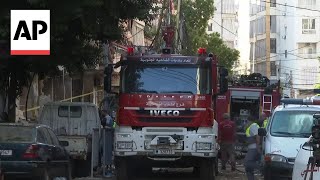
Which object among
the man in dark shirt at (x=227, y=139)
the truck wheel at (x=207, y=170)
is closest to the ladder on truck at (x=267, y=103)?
the man in dark shirt at (x=227, y=139)

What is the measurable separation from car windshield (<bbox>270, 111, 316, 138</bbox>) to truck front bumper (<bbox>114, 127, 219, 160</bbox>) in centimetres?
176

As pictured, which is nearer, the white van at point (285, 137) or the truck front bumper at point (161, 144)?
the white van at point (285, 137)

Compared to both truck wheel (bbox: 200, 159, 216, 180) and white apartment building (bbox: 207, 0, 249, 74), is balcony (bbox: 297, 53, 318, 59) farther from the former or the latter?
truck wheel (bbox: 200, 159, 216, 180)

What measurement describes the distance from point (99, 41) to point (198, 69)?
11.3 ft

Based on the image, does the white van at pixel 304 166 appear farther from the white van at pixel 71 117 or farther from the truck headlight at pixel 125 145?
the white van at pixel 71 117

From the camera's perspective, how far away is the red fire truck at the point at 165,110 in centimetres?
1677

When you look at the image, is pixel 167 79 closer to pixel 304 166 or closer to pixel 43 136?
pixel 43 136

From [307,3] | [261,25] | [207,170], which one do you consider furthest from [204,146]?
[261,25]

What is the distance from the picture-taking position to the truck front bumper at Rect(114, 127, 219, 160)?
16.7 metres

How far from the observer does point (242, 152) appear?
25.2 m

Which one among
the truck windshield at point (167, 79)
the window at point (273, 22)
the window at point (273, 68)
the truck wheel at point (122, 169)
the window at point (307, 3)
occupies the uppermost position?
the window at point (307, 3)

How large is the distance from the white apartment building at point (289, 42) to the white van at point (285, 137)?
56505 millimetres

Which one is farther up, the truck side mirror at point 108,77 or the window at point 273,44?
the window at point 273,44

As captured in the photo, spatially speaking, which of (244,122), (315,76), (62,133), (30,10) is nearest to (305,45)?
(315,76)
